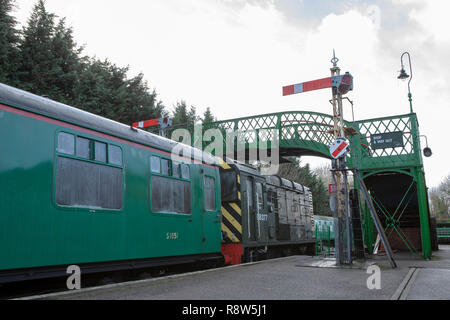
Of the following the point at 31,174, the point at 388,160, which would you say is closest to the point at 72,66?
the point at 388,160

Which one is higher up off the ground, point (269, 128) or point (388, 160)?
point (269, 128)

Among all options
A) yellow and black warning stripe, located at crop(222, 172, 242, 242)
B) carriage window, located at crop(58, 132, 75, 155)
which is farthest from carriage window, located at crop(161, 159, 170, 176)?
yellow and black warning stripe, located at crop(222, 172, 242, 242)

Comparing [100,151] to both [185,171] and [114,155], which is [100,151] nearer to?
[114,155]

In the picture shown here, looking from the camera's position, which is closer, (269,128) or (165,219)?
(165,219)

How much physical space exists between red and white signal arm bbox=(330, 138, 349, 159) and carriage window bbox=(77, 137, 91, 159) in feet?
19.1

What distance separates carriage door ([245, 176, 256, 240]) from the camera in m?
10.8

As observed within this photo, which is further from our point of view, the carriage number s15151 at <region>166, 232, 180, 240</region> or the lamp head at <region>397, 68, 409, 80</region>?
the lamp head at <region>397, 68, 409, 80</region>

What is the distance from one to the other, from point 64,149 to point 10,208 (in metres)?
1.17

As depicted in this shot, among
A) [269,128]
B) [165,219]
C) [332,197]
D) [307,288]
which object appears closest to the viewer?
[307,288]

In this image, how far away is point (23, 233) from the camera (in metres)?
4.97

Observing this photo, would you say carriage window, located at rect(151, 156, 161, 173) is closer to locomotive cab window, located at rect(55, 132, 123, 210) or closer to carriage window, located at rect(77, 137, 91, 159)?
locomotive cab window, located at rect(55, 132, 123, 210)

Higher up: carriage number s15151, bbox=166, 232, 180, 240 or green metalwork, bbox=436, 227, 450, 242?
carriage number s15151, bbox=166, 232, 180, 240

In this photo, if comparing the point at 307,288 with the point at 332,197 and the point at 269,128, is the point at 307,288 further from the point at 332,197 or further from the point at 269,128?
the point at 269,128

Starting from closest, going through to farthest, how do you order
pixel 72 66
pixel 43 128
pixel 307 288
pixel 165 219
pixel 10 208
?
pixel 10 208 → pixel 43 128 → pixel 307 288 → pixel 165 219 → pixel 72 66
